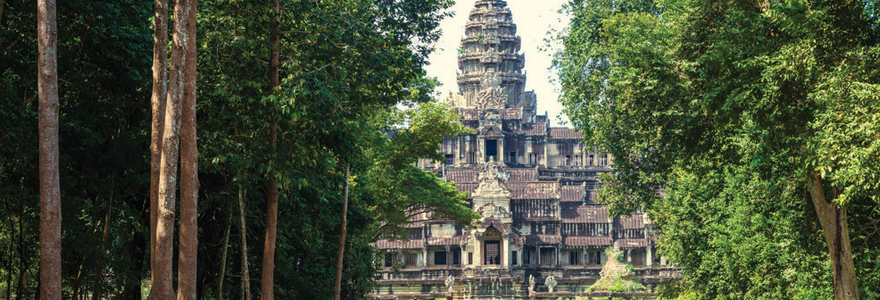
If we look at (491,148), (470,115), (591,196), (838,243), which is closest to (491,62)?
(470,115)

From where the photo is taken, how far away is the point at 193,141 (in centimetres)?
1347

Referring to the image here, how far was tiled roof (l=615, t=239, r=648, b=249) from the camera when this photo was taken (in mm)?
56934

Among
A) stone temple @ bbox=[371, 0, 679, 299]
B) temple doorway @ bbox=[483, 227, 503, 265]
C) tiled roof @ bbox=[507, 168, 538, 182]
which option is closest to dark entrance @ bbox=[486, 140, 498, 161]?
stone temple @ bbox=[371, 0, 679, 299]

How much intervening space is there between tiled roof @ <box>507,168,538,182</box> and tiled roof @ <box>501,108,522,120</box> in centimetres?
575

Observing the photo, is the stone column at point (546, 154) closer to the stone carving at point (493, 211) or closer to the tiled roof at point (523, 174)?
the tiled roof at point (523, 174)

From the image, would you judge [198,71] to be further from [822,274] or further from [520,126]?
[520,126]

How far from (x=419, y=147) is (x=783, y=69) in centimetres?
1663

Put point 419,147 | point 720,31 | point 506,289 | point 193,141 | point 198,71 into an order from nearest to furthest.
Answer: point 193,141 → point 198,71 → point 720,31 → point 419,147 → point 506,289

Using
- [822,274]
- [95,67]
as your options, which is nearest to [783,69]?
[822,274]

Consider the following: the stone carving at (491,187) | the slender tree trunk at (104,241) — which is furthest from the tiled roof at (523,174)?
the slender tree trunk at (104,241)

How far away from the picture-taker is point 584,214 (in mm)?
58688

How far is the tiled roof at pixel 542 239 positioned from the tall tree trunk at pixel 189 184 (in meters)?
45.7

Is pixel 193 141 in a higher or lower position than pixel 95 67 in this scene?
lower

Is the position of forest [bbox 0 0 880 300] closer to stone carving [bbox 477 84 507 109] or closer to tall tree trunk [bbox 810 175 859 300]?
tall tree trunk [bbox 810 175 859 300]
